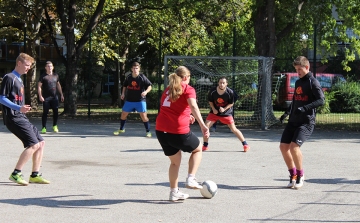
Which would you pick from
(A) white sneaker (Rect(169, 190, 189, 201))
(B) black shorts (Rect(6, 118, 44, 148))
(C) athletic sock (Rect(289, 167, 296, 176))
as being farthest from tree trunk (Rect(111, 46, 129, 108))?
(A) white sneaker (Rect(169, 190, 189, 201))

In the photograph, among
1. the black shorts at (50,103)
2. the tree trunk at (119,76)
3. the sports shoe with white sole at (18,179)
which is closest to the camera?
the sports shoe with white sole at (18,179)

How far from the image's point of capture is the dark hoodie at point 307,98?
28.1 feet

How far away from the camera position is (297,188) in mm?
8648

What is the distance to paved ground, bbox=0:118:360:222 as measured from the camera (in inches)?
277

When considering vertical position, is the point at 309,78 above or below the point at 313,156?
above

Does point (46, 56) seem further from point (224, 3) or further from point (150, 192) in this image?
point (150, 192)

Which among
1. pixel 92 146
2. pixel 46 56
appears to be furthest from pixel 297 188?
pixel 46 56

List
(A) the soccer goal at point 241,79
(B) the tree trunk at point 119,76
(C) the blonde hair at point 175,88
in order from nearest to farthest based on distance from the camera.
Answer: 1. (C) the blonde hair at point 175,88
2. (A) the soccer goal at point 241,79
3. (B) the tree trunk at point 119,76

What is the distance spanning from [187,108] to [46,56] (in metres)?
36.3

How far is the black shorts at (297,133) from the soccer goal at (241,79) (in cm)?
959

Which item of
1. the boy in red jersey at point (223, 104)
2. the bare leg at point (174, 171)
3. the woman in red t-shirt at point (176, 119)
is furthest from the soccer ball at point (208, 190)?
the boy in red jersey at point (223, 104)

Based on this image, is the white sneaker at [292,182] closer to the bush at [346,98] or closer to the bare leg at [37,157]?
the bare leg at [37,157]

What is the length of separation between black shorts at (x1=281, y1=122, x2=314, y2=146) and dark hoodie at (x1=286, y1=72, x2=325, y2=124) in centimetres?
7

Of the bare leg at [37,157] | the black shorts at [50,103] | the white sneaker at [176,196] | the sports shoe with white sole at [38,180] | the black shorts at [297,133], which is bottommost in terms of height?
the sports shoe with white sole at [38,180]
